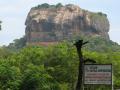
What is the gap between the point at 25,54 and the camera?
6531 centimetres

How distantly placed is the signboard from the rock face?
5906 inches

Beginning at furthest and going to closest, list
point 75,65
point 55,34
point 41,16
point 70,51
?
1. point 41,16
2. point 55,34
3. point 70,51
4. point 75,65

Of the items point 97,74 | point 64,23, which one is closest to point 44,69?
point 97,74

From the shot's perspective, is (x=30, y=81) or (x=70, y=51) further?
(x=70, y=51)

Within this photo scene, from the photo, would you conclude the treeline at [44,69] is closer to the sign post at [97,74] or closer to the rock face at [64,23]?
the sign post at [97,74]

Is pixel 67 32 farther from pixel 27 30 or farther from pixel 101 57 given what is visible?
pixel 101 57

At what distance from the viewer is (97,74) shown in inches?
1028

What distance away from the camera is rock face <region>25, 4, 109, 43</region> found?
181625 mm

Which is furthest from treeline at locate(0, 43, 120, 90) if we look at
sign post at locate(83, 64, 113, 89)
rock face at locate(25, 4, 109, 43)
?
rock face at locate(25, 4, 109, 43)

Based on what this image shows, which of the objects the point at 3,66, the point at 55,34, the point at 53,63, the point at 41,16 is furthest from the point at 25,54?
the point at 41,16

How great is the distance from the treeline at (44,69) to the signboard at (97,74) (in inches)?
938

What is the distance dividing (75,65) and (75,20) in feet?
420

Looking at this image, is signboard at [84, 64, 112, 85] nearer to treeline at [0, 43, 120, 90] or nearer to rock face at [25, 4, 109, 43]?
treeline at [0, 43, 120, 90]

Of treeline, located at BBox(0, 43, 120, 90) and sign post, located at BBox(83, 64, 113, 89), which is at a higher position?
sign post, located at BBox(83, 64, 113, 89)
